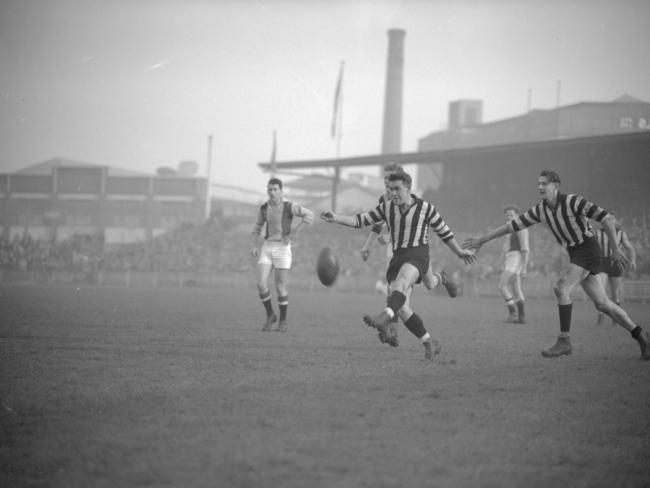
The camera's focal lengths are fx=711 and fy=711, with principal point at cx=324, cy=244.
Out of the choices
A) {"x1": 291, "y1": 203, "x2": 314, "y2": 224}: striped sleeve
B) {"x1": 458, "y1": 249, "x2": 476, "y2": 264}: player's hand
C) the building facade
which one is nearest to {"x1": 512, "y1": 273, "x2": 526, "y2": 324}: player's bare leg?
{"x1": 291, "y1": 203, "x2": 314, "y2": 224}: striped sleeve

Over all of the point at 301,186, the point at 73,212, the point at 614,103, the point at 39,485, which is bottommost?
the point at 39,485

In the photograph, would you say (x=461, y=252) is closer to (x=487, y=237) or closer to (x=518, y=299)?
(x=487, y=237)

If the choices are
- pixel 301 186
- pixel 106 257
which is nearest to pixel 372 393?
pixel 106 257

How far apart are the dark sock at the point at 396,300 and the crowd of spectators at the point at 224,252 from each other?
2210 cm

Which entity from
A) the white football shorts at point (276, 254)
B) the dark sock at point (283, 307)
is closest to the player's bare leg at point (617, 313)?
the dark sock at point (283, 307)

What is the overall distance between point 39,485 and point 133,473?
1.45ft

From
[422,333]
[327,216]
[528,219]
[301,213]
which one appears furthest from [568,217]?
[301,213]

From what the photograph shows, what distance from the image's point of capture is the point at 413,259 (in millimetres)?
7949

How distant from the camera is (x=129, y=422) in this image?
4.55m

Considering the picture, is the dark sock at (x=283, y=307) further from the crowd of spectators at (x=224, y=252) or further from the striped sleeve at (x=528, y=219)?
the crowd of spectators at (x=224, y=252)

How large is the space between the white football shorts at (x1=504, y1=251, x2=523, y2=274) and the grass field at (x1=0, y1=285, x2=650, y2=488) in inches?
233

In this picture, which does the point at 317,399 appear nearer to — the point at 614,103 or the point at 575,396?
the point at 575,396

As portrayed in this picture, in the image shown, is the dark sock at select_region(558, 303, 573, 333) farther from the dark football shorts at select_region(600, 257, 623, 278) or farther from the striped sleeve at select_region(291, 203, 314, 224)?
the dark football shorts at select_region(600, 257, 623, 278)

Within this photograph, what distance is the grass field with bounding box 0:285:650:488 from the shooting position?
3.66 meters
